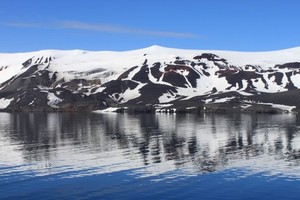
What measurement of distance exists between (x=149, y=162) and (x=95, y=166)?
5.73 meters

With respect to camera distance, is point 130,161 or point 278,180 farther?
point 130,161

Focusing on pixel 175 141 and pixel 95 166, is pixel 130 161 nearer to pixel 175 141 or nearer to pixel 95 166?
pixel 95 166

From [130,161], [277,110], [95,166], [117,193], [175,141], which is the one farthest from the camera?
[277,110]

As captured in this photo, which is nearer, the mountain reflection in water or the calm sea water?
the calm sea water

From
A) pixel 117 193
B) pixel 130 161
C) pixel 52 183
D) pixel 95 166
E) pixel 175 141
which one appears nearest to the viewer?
pixel 117 193

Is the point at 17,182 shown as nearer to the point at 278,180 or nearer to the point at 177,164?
the point at 177,164

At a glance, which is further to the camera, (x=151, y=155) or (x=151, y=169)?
(x=151, y=155)

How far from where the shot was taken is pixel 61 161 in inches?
1984

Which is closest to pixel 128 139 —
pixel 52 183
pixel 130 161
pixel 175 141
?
pixel 175 141

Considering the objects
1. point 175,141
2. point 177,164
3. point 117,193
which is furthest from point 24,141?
point 117,193

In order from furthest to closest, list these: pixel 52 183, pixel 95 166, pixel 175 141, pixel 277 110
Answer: pixel 277 110
pixel 175 141
pixel 95 166
pixel 52 183

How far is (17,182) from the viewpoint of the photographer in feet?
126

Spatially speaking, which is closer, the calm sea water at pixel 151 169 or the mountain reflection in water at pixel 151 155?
the calm sea water at pixel 151 169

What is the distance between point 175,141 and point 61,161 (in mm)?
25369
